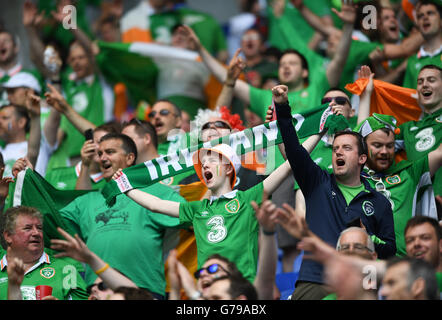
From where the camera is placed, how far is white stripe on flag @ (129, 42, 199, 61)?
11.7m

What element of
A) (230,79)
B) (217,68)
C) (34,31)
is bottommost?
(230,79)

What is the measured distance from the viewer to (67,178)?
9539mm

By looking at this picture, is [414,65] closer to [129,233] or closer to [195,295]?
[129,233]

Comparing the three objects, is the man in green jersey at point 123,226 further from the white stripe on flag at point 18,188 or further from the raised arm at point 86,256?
the raised arm at point 86,256

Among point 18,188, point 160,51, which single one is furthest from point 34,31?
point 18,188

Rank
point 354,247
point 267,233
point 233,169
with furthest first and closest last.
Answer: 1. point 233,169
2. point 354,247
3. point 267,233

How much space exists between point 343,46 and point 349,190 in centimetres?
299

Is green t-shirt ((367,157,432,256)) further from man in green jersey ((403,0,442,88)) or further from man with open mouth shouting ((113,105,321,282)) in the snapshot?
man in green jersey ((403,0,442,88))

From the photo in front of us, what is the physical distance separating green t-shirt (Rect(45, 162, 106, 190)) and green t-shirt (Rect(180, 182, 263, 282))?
1.94 metres

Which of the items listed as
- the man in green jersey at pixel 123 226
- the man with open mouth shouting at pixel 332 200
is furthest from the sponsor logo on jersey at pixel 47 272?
the man with open mouth shouting at pixel 332 200

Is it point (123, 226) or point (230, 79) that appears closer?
point (123, 226)

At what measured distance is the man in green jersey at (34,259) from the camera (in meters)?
7.71
